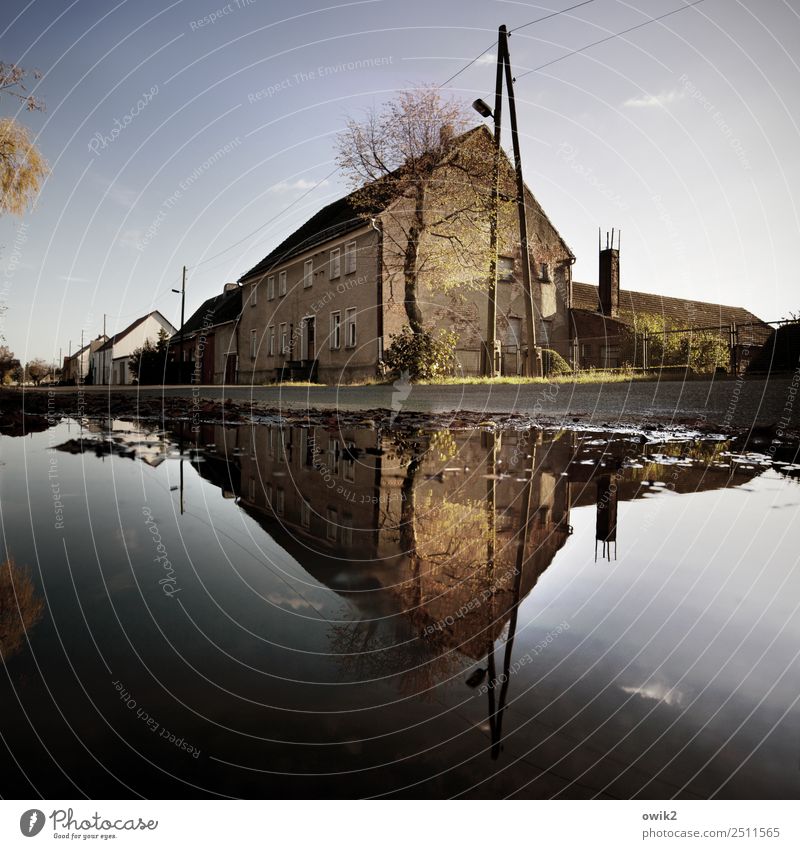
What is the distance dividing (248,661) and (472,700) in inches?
22.1

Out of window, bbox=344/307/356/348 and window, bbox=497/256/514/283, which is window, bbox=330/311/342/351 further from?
window, bbox=497/256/514/283

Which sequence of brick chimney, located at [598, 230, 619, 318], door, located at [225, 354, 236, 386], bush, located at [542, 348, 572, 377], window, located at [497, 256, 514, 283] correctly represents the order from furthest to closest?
door, located at [225, 354, 236, 386] < brick chimney, located at [598, 230, 619, 318] < window, located at [497, 256, 514, 283] < bush, located at [542, 348, 572, 377]

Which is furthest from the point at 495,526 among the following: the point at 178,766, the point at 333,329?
the point at 333,329

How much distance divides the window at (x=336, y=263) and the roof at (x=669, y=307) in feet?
43.0

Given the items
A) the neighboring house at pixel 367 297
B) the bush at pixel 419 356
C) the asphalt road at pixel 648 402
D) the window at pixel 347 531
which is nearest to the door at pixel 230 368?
the neighboring house at pixel 367 297

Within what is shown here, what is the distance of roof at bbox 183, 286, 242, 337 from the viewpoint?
128ft

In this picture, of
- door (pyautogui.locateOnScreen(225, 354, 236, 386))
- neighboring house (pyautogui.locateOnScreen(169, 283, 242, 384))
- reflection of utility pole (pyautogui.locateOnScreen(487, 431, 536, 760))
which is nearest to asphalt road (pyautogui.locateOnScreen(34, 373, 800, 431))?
reflection of utility pole (pyautogui.locateOnScreen(487, 431, 536, 760))

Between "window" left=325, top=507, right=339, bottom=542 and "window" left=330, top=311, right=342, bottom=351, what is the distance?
74.6ft

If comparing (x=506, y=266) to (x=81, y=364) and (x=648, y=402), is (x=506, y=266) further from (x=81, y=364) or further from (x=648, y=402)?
(x=81, y=364)

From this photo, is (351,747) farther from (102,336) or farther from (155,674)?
(102,336)

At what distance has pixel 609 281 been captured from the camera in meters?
31.6

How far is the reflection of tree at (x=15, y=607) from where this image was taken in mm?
1486

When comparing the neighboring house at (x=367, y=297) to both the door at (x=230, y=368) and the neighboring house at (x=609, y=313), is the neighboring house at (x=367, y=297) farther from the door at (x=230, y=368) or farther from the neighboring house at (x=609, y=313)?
the door at (x=230, y=368)

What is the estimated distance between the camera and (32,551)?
2229 millimetres
